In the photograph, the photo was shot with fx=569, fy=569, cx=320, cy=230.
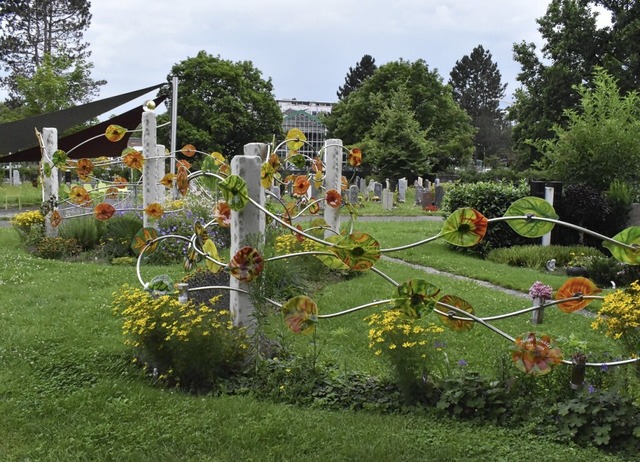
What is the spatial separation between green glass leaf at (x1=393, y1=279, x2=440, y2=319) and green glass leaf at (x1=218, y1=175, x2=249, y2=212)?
4.21ft

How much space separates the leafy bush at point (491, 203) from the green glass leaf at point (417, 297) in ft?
28.1

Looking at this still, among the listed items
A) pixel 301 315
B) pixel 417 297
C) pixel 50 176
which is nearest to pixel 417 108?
pixel 50 176

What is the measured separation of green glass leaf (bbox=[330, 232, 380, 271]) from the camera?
3.40 m

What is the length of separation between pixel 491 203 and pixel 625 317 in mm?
9126

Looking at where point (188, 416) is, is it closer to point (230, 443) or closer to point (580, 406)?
point (230, 443)

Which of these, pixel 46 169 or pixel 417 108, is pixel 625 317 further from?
pixel 417 108

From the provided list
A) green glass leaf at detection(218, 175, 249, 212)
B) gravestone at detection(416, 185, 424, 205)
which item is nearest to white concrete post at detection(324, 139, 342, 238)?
green glass leaf at detection(218, 175, 249, 212)

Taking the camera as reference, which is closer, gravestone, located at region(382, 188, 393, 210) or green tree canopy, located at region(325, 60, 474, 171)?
gravestone, located at region(382, 188, 393, 210)

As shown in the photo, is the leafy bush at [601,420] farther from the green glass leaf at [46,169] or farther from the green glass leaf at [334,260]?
the green glass leaf at [46,169]

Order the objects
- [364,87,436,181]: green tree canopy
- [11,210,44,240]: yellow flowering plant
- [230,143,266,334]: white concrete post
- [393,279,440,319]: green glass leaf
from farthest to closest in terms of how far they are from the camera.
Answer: [364,87,436,181]: green tree canopy, [11,210,44,240]: yellow flowering plant, [230,143,266,334]: white concrete post, [393,279,440,319]: green glass leaf

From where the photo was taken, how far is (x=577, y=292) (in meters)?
3.31

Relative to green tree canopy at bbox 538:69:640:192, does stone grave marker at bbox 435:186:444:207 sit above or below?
below

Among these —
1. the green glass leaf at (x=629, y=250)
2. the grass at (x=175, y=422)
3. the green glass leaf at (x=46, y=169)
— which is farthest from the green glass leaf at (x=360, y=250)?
the green glass leaf at (x=46, y=169)

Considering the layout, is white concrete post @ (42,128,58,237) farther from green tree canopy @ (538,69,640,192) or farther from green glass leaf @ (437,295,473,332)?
green tree canopy @ (538,69,640,192)
